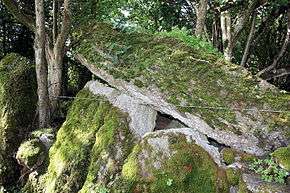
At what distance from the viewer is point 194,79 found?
5.67 meters

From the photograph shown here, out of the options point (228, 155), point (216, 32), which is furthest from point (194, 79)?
point (216, 32)

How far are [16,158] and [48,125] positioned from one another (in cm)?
91

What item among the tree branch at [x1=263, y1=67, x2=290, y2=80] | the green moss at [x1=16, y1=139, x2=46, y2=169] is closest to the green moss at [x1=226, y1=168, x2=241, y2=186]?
the green moss at [x1=16, y1=139, x2=46, y2=169]

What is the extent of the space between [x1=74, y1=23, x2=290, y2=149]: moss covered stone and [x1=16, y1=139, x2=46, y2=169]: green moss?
165 centimetres

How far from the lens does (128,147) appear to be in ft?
17.6

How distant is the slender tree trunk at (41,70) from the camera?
6648 mm

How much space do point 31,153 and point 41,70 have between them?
1.57 m

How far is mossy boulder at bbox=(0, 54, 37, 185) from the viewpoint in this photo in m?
6.72

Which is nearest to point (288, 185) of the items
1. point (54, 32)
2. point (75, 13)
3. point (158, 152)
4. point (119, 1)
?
point (158, 152)

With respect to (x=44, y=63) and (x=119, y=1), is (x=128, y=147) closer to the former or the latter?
(x=44, y=63)

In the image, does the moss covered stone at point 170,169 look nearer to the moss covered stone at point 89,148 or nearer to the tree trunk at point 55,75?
the moss covered stone at point 89,148

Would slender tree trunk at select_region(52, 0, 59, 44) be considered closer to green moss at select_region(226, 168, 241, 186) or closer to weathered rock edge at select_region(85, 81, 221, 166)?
weathered rock edge at select_region(85, 81, 221, 166)

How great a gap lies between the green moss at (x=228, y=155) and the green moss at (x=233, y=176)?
0.56 feet

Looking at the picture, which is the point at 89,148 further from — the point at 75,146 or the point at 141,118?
the point at 141,118
